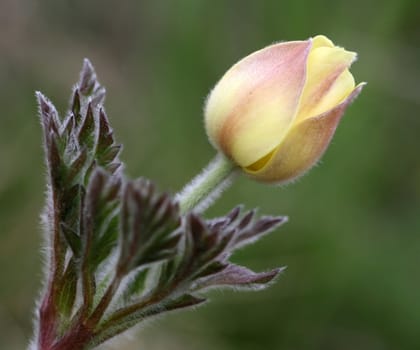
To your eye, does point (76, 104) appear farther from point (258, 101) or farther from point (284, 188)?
point (284, 188)

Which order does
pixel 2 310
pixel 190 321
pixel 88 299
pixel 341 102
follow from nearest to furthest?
1. pixel 88 299
2. pixel 341 102
3. pixel 2 310
4. pixel 190 321

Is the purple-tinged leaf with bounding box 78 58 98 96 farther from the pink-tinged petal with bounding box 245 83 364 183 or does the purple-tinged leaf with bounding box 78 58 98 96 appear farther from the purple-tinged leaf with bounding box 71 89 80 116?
the pink-tinged petal with bounding box 245 83 364 183

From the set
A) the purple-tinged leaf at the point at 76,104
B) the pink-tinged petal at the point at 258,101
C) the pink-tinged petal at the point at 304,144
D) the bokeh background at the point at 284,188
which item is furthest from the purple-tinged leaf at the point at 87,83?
the bokeh background at the point at 284,188

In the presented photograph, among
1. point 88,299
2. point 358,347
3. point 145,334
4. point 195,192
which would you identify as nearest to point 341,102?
point 195,192

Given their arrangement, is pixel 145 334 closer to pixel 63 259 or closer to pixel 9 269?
pixel 9 269

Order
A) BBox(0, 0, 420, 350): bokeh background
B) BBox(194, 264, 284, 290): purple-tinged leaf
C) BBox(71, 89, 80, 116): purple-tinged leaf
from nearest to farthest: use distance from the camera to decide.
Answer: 1. BBox(194, 264, 284, 290): purple-tinged leaf
2. BBox(71, 89, 80, 116): purple-tinged leaf
3. BBox(0, 0, 420, 350): bokeh background

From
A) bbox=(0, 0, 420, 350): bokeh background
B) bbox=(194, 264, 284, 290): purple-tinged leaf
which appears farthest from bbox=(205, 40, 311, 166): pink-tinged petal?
bbox=(0, 0, 420, 350): bokeh background
